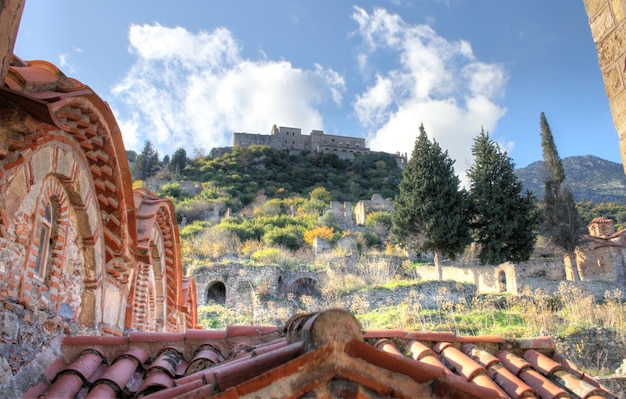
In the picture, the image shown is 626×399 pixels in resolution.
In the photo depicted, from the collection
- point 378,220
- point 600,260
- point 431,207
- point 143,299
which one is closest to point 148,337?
point 143,299

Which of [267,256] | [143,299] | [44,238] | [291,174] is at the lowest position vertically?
[143,299]

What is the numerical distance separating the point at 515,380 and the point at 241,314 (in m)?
25.1

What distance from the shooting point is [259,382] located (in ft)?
7.28

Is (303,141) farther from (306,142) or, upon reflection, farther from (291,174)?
(291,174)

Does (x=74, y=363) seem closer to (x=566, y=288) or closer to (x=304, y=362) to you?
(x=304, y=362)

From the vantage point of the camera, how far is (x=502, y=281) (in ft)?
101

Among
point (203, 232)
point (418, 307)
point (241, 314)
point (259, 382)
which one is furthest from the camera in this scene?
point (203, 232)

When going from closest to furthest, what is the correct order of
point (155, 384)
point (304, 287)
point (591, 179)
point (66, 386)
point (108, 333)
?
point (155, 384), point (66, 386), point (108, 333), point (304, 287), point (591, 179)

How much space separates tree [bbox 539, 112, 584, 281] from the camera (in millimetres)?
35000

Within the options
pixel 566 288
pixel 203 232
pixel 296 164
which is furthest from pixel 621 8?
pixel 296 164

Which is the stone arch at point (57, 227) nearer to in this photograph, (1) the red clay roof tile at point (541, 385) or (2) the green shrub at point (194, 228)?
(1) the red clay roof tile at point (541, 385)

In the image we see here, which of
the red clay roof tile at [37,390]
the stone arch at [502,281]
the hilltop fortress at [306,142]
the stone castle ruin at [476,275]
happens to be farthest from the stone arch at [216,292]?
the hilltop fortress at [306,142]

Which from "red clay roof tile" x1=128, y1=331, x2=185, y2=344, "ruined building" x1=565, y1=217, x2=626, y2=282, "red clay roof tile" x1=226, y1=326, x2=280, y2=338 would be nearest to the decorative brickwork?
"red clay roof tile" x1=128, y1=331, x2=185, y2=344

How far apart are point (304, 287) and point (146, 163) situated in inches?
1854
